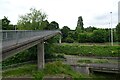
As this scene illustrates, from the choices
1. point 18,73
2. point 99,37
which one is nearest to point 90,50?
point 99,37

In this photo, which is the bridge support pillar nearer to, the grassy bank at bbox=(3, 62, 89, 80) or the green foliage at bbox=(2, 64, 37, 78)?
the grassy bank at bbox=(3, 62, 89, 80)

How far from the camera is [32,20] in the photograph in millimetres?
59688

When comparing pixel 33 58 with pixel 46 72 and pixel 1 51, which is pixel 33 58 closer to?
pixel 46 72

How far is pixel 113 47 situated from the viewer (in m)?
53.1

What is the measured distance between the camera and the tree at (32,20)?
56938mm

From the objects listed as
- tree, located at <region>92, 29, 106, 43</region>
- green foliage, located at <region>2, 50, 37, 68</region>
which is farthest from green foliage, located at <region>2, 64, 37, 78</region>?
tree, located at <region>92, 29, 106, 43</region>

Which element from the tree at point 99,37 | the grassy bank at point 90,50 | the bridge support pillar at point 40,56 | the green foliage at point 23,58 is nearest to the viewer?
the bridge support pillar at point 40,56

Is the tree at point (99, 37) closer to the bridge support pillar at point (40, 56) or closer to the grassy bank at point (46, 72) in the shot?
the bridge support pillar at point (40, 56)

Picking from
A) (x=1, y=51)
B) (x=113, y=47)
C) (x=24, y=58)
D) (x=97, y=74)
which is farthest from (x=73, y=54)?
(x=1, y=51)

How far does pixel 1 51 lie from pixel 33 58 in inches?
1245

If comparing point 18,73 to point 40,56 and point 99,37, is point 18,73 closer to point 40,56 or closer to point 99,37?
point 40,56

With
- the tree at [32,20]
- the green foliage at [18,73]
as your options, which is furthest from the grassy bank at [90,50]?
the green foliage at [18,73]

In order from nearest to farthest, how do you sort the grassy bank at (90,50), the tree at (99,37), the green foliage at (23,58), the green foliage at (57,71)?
the green foliage at (57,71) → the green foliage at (23,58) → the grassy bank at (90,50) → the tree at (99,37)

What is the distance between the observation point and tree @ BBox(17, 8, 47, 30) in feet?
187
